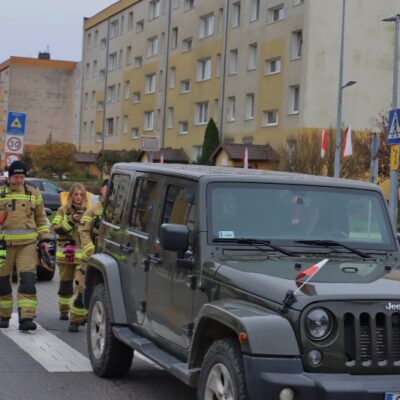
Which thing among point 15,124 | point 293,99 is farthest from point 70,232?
point 293,99

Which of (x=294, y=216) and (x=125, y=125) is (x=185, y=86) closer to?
(x=125, y=125)

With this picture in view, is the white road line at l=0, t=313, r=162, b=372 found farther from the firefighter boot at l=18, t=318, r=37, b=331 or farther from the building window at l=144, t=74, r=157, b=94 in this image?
the building window at l=144, t=74, r=157, b=94

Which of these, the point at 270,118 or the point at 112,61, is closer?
the point at 270,118

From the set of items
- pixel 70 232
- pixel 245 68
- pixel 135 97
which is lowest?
pixel 70 232

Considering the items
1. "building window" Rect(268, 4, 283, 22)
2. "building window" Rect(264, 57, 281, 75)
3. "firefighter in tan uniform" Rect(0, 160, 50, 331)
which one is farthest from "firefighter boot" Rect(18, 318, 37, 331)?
"building window" Rect(268, 4, 283, 22)

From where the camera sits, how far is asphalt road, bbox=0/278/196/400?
6.96 m

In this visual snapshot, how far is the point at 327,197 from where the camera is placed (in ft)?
21.1

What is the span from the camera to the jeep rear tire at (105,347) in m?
7.43

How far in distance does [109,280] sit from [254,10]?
148 feet

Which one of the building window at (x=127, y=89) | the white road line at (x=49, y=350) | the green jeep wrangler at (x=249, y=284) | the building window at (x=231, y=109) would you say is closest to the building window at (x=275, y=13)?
the building window at (x=231, y=109)

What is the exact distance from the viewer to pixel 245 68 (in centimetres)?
5138

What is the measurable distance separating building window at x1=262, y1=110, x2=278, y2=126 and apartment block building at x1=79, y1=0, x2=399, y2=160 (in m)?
0.10

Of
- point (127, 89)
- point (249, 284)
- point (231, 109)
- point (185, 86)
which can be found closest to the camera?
point (249, 284)

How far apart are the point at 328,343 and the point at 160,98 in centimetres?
5969
